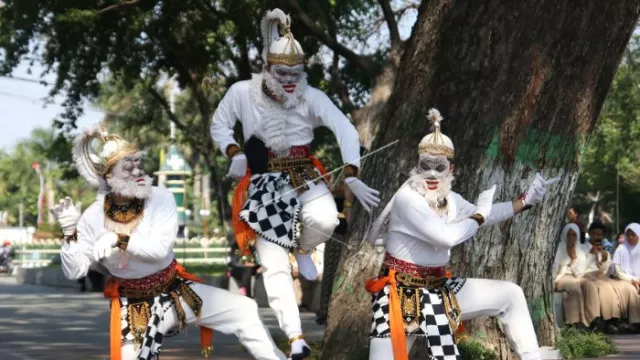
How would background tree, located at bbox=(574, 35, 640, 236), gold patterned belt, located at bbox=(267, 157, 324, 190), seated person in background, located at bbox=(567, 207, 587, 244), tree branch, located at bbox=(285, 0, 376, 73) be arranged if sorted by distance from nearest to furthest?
gold patterned belt, located at bbox=(267, 157, 324, 190), seated person in background, located at bbox=(567, 207, 587, 244), tree branch, located at bbox=(285, 0, 376, 73), background tree, located at bbox=(574, 35, 640, 236)

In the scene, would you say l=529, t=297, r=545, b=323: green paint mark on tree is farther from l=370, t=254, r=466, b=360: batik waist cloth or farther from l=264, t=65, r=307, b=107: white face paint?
l=264, t=65, r=307, b=107: white face paint

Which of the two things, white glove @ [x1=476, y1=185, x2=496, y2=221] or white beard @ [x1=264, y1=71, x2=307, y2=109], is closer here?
white glove @ [x1=476, y1=185, x2=496, y2=221]

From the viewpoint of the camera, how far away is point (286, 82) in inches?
352

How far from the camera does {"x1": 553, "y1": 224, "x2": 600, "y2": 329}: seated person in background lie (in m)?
16.6

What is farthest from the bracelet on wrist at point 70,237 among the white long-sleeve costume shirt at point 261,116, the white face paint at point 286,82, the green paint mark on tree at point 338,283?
the green paint mark on tree at point 338,283

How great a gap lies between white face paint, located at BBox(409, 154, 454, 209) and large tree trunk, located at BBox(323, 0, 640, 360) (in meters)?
2.40

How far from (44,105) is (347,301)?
56.4ft

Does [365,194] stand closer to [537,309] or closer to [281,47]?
[281,47]

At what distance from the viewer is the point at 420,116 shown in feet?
36.0

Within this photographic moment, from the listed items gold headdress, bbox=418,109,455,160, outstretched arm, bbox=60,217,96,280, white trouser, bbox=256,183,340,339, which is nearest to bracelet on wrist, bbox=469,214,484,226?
gold headdress, bbox=418,109,455,160

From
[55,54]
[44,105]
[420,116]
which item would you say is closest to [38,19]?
[55,54]

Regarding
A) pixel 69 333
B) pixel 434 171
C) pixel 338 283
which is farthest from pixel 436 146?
pixel 69 333

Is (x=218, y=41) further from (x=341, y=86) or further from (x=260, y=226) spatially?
(x=260, y=226)

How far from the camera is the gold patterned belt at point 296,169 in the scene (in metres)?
8.95
